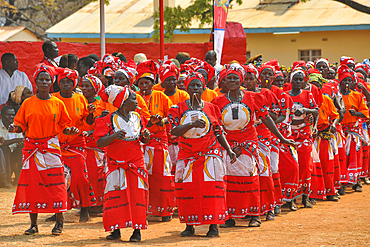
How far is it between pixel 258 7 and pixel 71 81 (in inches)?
803

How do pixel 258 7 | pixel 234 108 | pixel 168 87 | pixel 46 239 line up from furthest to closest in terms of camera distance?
pixel 258 7 → pixel 168 87 → pixel 234 108 → pixel 46 239

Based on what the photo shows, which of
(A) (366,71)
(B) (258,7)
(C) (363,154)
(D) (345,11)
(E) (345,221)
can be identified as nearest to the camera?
(E) (345,221)

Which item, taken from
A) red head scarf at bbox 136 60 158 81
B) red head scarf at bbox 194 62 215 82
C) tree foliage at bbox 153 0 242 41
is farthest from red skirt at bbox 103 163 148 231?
tree foliage at bbox 153 0 242 41

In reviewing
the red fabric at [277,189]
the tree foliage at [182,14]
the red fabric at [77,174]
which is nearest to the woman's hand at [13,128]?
the red fabric at [77,174]

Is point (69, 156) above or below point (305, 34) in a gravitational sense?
below

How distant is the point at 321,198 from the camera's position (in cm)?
984

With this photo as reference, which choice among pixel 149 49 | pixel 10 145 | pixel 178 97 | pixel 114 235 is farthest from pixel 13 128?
pixel 149 49

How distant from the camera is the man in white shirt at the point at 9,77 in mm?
11695

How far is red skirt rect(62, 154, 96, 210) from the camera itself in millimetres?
7820

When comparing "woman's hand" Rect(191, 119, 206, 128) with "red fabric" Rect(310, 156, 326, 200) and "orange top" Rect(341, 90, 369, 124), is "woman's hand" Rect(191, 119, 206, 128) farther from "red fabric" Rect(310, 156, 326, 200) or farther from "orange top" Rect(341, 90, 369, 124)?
"orange top" Rect(341, 90, 369, 124)

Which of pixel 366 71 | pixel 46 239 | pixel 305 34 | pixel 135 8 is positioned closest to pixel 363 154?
pixel 366 71

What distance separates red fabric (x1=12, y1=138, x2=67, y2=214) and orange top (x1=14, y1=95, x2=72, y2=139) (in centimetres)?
11

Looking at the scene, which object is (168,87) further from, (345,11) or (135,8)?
(135,8)

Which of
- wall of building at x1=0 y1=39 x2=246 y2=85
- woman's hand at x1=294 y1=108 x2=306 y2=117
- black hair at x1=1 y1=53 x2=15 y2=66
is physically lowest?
woman's hand at x1=294 y1=108 x2=306 y2=117
